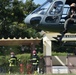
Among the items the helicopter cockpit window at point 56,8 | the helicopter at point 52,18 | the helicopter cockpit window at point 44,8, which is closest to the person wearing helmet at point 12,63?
the helicopter cockpit window at point 44,8

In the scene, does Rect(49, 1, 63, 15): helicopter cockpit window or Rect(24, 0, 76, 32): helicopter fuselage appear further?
Rect(49, 1, 63, 15): helicopter cockpit window

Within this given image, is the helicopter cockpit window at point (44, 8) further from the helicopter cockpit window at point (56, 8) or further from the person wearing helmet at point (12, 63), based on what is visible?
the person wearing helmet at point (12, 63)

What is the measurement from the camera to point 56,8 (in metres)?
17.2

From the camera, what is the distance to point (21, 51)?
41.4 meters

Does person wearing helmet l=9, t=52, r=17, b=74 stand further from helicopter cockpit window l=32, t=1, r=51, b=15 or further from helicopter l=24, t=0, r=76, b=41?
helicopter l=24, t=0, r=76, b=41

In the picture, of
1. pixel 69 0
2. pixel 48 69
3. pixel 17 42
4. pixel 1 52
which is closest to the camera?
pixel 69 0

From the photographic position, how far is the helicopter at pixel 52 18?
54.1ft

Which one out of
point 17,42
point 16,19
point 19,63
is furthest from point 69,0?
point 16,19

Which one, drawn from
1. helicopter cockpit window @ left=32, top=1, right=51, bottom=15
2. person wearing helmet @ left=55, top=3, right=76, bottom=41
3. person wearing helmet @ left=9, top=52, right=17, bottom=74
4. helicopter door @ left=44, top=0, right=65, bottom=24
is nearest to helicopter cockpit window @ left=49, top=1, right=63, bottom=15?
helicopter door @ left=44, top=0, right=65, bottom=24

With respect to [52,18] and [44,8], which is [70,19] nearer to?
[52,18]

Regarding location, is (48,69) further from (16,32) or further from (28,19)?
(16,32)

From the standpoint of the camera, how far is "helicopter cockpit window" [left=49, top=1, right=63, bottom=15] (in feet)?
55.1

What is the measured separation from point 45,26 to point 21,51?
2490 centimetres

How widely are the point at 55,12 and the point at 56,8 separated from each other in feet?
1.35
